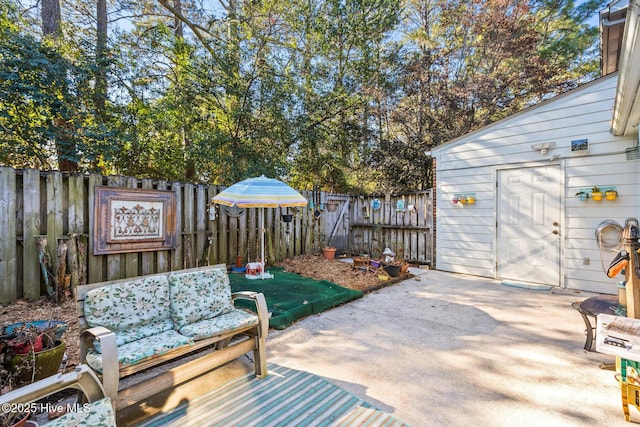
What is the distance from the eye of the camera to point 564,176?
4.96 metres

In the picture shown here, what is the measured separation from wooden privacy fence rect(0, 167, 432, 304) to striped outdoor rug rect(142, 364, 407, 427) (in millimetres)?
3012

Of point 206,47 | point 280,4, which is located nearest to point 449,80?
point 280,4

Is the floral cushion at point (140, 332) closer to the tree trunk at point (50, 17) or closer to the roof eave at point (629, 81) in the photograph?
the roof eave at point (629, 81)

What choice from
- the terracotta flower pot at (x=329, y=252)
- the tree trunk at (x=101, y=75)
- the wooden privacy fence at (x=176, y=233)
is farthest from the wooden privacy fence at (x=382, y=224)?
the tree trunk at (x=101, y=75)

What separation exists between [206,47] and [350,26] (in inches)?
159

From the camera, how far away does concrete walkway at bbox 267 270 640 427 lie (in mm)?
1986

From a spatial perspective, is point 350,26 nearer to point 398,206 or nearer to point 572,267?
point 398,206

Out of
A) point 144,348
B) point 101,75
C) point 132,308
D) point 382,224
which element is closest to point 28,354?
point 132,308

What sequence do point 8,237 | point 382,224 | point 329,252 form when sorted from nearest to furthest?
1. point 8,237
2. point 329,252
3. point 382,224

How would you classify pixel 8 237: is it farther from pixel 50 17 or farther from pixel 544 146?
pixel 544 146

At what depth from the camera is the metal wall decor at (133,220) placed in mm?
4188

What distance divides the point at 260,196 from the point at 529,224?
4861 mm

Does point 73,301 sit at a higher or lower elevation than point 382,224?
lower

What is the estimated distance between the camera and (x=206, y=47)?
23.7 ft
